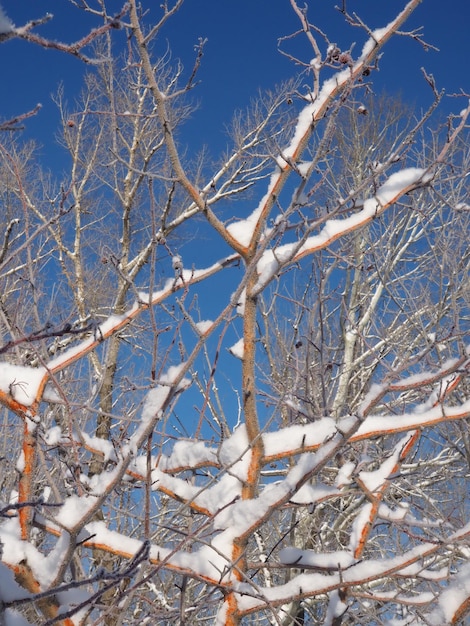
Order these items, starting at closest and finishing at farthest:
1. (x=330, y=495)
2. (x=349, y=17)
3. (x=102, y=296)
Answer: (x=330, y=495)
(x=349, y=17)
(x=102, y=296)

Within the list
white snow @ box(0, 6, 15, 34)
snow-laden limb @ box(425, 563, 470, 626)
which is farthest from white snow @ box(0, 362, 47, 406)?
snow-laden limb @ box(425, 563, 470, 626)

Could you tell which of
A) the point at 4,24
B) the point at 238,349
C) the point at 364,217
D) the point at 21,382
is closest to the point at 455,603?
the point at 238,349

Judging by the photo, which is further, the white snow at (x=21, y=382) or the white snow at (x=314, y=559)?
the white snow at (x=314, y=559)

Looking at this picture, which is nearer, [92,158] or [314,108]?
[314,108]

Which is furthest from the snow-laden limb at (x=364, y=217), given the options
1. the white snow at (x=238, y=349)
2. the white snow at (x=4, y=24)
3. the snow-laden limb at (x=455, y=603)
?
the white snow at (x=4, y=24)

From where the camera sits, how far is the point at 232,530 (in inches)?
91.0

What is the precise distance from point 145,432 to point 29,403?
749 mm

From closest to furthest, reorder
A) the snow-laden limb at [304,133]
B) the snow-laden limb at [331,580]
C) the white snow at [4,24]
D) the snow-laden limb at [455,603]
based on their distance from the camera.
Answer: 1. the white snow at [4,24]
2. the snow-laden limb at [455,603]
3. the snow-laden limb at [331,580]
4. the snow-laden limb at [304,133]

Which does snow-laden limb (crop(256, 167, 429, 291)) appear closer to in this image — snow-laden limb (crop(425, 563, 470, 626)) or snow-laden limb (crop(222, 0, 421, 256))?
snow-laden limb (crop(222, 0, 421, 256))

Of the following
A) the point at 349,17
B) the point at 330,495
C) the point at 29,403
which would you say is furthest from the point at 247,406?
the point at 349,17

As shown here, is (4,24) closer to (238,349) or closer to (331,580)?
(238,349)

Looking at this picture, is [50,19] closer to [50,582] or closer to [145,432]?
[145,432]

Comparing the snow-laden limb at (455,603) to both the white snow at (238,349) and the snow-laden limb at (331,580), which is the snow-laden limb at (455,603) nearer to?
the snow-laden limb at (331,580)

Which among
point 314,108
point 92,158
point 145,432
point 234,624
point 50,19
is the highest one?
point 92,158
